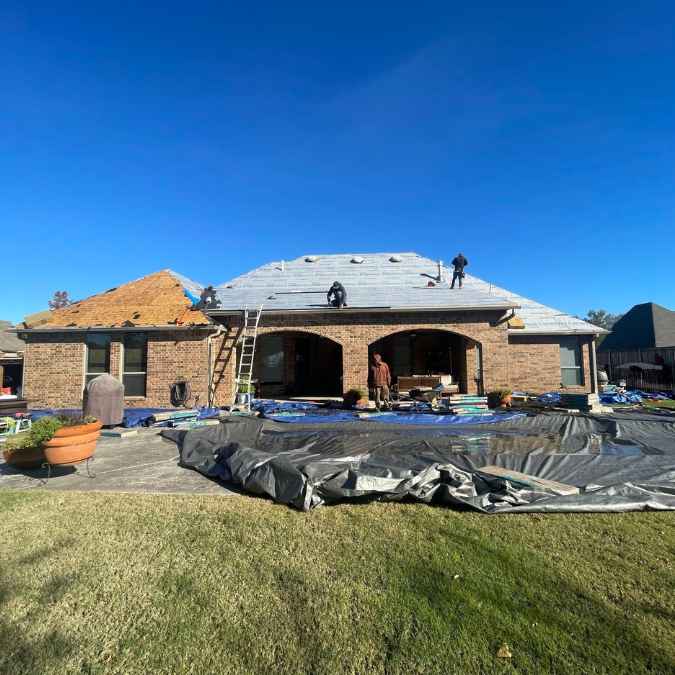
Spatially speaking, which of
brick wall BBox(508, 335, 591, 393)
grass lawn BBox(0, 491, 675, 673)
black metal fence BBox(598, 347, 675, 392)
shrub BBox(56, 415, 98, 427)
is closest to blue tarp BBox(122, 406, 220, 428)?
shrub BBox(56, 415, 98, 427)

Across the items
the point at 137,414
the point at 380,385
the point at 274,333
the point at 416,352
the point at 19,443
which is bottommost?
the point at 137,414

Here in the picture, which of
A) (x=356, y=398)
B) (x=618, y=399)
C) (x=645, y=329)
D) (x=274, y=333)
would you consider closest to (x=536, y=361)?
(x=618, y=399)

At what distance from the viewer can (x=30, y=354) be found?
1354 cm

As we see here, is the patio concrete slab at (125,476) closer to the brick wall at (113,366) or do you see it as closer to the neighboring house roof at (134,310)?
the brick wall at (113,366)

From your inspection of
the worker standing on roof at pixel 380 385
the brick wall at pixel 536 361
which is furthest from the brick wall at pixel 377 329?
the brick wall at pixel 536 361

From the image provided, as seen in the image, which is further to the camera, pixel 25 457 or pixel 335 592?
pixel 25 457

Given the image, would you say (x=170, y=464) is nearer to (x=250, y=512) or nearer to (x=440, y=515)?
(x=250, y=512)

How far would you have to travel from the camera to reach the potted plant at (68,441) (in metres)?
5.58

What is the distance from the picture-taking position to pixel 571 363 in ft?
55.5

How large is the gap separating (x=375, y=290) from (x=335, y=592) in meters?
13.7

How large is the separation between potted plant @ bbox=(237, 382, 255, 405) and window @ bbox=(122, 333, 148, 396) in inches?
138

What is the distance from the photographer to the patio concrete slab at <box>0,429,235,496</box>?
17.9 feet

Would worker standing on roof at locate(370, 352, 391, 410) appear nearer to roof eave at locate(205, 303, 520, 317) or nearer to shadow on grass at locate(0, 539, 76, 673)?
roof eave at locate(205, 303, 520, 317)

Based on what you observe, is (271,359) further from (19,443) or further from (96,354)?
(19,443)
